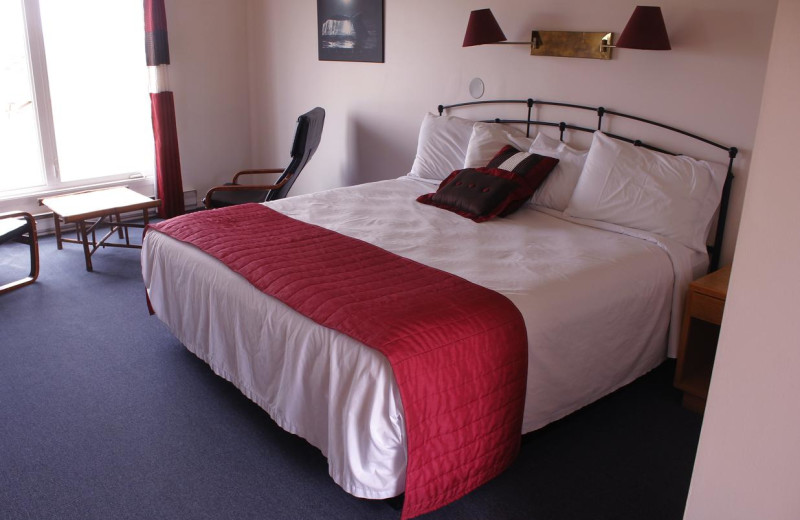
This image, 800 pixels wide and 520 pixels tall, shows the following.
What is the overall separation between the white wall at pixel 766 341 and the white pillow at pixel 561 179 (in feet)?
7.23

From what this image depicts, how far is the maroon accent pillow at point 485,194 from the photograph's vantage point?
11.0 feet

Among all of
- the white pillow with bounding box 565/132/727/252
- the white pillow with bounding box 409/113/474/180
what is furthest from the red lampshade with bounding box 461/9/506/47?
the white pillow with bounding box 565/132/727/252

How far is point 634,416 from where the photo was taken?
2779mm

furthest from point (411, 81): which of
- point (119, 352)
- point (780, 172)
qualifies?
point (780, 172)

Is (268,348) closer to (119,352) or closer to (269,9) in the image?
(119,352)

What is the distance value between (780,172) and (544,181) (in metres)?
2.33

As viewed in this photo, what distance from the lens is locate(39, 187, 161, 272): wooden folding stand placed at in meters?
4.27

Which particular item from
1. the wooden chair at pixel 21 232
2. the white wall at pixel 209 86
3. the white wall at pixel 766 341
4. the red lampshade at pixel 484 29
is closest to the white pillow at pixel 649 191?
the red lampshade at pixel 484 29

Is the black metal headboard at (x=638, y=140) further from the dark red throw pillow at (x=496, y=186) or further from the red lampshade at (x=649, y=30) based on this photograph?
the red lampshade at (x=649, y=30)

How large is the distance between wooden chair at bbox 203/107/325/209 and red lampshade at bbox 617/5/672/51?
7.49 ft

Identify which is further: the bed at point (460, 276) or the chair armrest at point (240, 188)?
the chair armrest at point (240, 188)

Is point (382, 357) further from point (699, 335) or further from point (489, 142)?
point (489, 142)

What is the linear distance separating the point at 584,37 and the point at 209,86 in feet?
11.3

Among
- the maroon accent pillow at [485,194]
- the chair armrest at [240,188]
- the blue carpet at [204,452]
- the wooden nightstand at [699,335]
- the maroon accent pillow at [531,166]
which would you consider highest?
the maroon accent pillow at [531,166]
